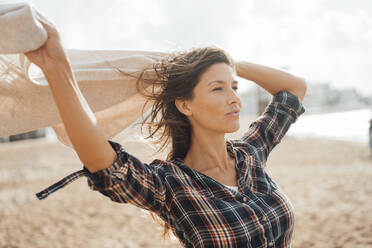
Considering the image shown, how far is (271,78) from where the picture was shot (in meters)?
2.22

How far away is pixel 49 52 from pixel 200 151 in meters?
1.05

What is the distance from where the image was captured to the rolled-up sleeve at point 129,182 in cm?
126

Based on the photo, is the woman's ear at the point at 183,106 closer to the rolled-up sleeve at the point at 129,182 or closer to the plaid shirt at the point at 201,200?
the plaid shirt at the point at 201,200

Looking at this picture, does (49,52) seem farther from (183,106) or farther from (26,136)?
(26,136)

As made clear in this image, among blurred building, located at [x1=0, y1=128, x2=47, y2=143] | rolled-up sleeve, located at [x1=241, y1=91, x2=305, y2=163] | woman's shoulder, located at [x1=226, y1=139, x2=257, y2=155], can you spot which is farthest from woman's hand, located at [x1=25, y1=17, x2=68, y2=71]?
blurred building, located at [x1=0, y1=128, x2=47, y2=143]

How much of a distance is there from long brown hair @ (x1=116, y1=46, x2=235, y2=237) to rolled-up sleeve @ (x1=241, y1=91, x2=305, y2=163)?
1.32 ft

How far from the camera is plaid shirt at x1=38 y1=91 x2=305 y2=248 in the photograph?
133 cm

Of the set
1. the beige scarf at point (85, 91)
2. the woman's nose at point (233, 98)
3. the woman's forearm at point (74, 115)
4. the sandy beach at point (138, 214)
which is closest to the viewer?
the woman's forearm at point (74, 115)

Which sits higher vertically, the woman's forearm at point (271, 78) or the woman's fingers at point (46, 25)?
the woman's fingers at point (46, 25)

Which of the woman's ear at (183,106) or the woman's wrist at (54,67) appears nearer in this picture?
the woman's wrist at (54,67)

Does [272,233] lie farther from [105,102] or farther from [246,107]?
[246,107]

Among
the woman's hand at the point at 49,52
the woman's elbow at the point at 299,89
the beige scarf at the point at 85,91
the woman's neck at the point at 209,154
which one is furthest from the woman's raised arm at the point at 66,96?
the woman's elbow at the point at 299,89

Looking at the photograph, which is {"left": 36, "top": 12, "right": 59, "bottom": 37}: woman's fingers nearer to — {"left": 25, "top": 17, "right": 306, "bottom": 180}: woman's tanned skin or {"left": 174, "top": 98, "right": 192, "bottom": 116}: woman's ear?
{"left": 25, "top": 17, "right": 306, "bottom": 180}: woman's tanned skin

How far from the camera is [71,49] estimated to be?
1.75m
